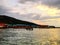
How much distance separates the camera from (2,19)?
19962 centimetres

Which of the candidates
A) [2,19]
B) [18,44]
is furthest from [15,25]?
[18,44]

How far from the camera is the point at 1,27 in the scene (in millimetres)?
165875

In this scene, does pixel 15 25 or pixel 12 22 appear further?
pixel 12 22

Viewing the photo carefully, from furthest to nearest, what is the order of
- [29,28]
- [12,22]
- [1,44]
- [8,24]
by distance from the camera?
1. [12,22]
2. [8,24]
3. [29,28]
4. [1,44]

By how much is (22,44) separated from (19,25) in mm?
134978

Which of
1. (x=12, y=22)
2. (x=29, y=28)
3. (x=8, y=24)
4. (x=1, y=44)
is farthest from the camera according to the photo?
(x=12, y=22)

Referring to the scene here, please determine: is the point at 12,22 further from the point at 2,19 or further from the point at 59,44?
the point at 59,44

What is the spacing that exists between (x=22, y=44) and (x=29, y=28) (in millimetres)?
109821

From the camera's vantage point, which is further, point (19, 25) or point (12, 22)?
point (12, 22)

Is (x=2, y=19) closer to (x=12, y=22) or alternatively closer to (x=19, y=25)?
(x=12, y=22)

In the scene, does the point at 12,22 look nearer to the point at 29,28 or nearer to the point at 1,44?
the point at 29,28

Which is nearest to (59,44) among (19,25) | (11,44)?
(11,44)

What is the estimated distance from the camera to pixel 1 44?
49312mm

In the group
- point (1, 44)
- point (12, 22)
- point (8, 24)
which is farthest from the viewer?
point (12, 22)
